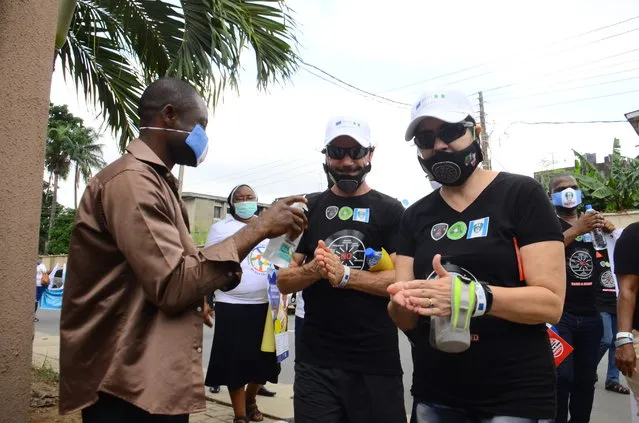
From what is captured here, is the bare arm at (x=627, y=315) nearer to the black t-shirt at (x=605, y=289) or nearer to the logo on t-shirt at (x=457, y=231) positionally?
the logo on t-shirt at (x=457, y=231)

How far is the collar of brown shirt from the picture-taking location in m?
1.85

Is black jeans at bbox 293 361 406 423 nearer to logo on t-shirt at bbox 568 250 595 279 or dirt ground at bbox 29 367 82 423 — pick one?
logo on t-shirt at bbox 568 250 595 279

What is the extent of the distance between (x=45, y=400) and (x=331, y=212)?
376 centimetres

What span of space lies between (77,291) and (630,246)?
3.23 m

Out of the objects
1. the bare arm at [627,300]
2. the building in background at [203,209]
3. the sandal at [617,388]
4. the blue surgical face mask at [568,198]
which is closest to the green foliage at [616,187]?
the sandal at [617,388]

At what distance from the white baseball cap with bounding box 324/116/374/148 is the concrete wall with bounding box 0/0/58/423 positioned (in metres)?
1.76

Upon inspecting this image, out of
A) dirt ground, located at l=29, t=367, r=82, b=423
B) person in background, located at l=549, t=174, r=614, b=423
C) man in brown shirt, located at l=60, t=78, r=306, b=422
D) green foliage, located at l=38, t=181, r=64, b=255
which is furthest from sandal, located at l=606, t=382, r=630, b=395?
green foliage, located at l=38, t=181, r=64, b=255

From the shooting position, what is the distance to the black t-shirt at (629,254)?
11.3 feet

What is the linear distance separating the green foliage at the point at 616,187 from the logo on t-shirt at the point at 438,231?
1444 centimetres

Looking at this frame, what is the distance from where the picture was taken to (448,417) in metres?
2.12

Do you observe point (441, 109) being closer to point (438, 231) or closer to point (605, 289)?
point (438, 231)

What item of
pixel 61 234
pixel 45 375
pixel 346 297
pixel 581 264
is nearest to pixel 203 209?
pixel 61 234

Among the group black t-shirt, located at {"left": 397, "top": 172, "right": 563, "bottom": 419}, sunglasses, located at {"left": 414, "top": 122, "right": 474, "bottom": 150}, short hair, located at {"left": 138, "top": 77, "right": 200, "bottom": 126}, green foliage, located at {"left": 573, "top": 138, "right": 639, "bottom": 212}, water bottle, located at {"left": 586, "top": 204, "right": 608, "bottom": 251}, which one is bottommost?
black t-shirt, located at {"left": 397, "top": 172, "right": 563, "bottom": 419}

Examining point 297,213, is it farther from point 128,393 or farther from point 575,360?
point 575,360
